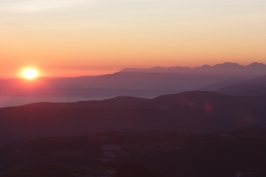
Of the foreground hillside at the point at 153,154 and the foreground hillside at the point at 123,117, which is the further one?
the foreground hillside at the point at 123,117

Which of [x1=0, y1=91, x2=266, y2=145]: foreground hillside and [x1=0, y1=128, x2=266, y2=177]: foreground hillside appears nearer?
[x1=0, y1=128, x2=266, y2=177]: foreground hillside

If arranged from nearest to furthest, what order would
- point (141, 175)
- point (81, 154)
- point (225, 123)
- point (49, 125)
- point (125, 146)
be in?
point (141, 175)
point (81, 154)
point (125, 146)
point (49, 125)
point (225, 123)

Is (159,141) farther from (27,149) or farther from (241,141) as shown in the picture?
(27,149)

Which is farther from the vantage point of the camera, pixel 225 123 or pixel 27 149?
pixel 225 123

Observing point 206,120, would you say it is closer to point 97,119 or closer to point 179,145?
point 97,119

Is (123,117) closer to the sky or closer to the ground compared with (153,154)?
closer to the sky

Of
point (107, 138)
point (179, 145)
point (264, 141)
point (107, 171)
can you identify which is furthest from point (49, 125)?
point (107, 171)

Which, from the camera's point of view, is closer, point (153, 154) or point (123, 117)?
point (153, 154)

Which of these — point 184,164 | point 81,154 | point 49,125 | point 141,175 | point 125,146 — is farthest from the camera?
point 49,125
